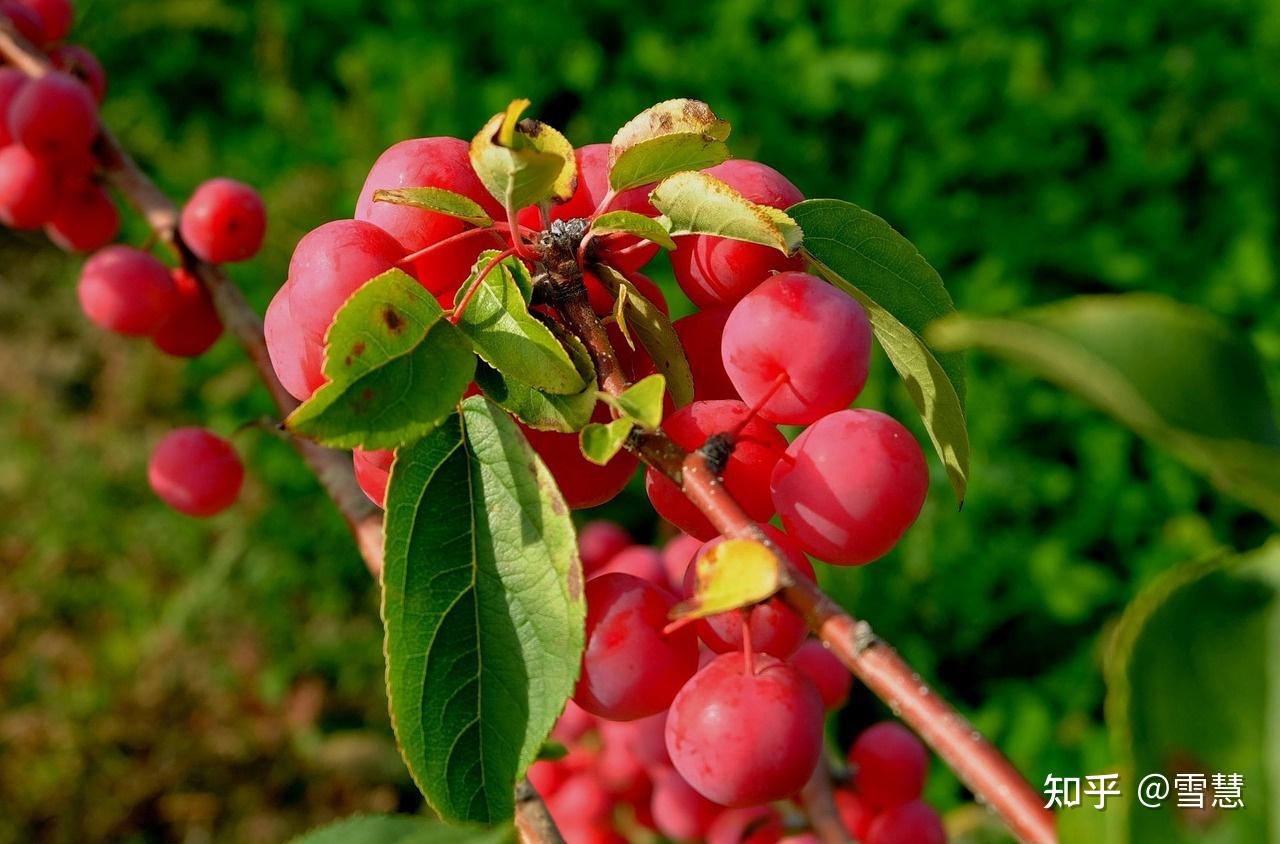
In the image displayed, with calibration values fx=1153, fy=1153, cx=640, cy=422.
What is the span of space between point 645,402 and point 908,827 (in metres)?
0.50

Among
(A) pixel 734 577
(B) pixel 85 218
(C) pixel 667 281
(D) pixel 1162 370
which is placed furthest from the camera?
(C) pixel 667 281

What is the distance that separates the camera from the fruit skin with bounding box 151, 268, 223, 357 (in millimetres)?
746

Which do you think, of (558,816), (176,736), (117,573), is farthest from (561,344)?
(117,573)

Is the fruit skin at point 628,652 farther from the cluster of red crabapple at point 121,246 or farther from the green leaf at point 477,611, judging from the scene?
the cluster of red crabapple at point 121,246

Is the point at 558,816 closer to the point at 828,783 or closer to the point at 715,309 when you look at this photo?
the point at 828,783

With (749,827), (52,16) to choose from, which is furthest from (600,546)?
(52,16)

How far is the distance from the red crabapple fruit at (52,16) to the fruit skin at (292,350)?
48 cm

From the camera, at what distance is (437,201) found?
43 cm

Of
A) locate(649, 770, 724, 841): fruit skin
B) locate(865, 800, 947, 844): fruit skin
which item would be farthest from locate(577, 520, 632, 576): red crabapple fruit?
locate(865, 800, 947, 844): fruit skin

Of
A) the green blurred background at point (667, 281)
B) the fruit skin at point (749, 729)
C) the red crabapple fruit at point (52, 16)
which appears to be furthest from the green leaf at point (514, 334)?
the green blurred background at point (667, 281)

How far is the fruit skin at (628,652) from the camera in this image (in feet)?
1.39

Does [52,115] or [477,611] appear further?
[52,115]

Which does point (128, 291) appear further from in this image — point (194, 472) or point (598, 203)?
point (598, 203)

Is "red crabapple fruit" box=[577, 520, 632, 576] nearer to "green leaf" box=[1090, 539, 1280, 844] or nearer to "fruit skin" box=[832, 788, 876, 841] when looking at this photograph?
"fruit skin" box=[832, 788, 876, 841]
